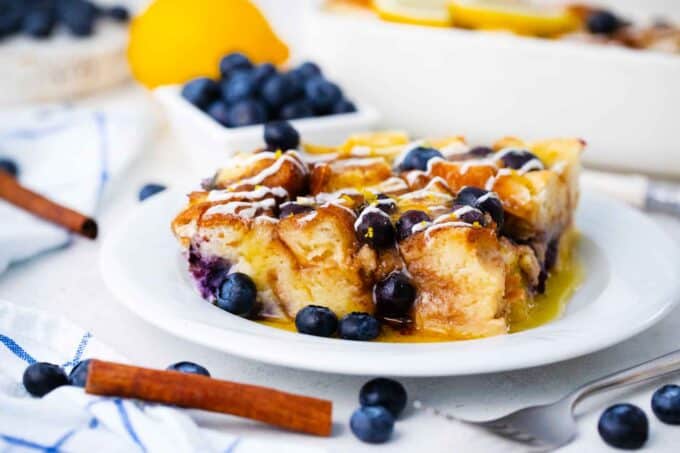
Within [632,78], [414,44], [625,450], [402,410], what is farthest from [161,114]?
[625,450]

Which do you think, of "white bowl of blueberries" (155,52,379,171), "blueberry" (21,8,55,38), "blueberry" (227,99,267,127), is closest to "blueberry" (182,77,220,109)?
"white bowl of blueberries" (155,52,379,171)

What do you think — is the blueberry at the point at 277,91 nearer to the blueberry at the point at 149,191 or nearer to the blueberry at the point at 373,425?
the blueberry at the point at 149,191

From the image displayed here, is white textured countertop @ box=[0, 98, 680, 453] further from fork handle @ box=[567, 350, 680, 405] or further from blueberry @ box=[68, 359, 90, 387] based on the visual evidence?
blueberry @ box=[68, 359, 90, 387]

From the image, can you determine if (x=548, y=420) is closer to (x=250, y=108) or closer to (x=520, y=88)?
(x=250, y=108)

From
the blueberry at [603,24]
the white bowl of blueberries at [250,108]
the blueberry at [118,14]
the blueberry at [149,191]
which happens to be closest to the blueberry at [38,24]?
the blueberry at [118,14]

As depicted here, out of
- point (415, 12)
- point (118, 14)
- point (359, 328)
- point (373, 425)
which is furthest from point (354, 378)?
point (118, 14)

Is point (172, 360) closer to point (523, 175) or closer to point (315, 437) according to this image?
point (315, 437)

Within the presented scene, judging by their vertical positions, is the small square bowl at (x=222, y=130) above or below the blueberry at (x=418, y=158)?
below
